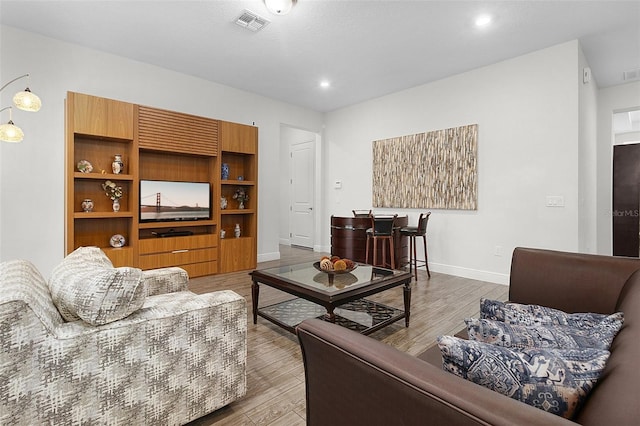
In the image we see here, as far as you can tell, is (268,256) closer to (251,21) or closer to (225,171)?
(225,171)

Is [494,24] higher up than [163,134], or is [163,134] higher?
[494,24]

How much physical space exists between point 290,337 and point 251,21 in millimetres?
3098

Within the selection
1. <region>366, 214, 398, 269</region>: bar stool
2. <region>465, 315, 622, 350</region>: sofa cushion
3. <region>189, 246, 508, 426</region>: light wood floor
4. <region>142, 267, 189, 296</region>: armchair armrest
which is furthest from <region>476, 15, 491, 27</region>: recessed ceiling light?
<region>142, 267, 189, 296</region>: armchair armrest

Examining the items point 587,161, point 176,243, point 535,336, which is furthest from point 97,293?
point 587,161

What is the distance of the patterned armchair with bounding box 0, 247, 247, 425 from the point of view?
1.08m

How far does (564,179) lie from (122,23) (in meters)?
5.23

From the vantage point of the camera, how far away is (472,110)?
444 cm

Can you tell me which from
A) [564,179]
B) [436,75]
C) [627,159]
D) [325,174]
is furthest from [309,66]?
[627,159]

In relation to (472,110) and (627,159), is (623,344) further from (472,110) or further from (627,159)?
(627,159)

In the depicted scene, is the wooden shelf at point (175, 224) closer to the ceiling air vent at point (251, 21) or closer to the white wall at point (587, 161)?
the ceiling air vent at point (251, 21)

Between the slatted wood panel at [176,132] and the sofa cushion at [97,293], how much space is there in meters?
3.13

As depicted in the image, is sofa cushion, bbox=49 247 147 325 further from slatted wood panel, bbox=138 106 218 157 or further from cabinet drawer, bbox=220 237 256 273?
cabinet drawer, bbox=220 237 256 273

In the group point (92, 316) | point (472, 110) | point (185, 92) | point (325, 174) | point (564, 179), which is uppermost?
point (185, 92)

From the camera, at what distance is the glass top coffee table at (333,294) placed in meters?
2.22
